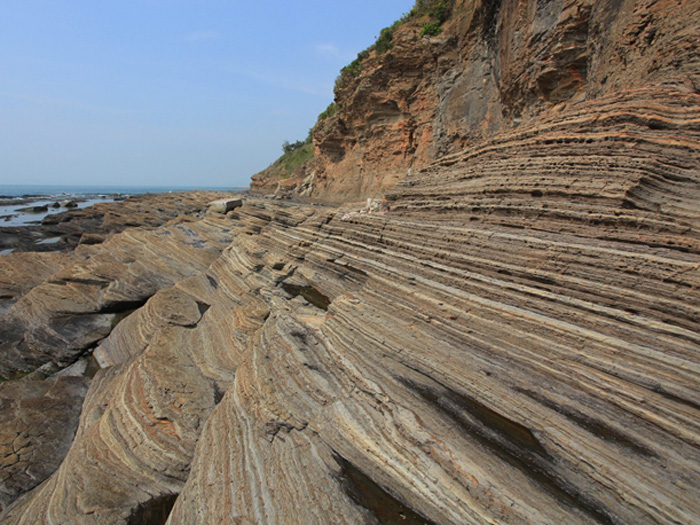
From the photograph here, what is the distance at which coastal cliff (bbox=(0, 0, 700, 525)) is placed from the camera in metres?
3.57

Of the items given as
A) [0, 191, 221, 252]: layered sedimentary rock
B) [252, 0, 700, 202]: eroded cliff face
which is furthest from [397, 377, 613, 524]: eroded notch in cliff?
[0, 191, 221, 252]: layered sedimentary rock

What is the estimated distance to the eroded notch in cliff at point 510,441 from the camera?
11.0ft

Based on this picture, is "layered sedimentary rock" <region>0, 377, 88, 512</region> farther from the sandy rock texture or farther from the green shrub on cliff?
the green shrub on cliff

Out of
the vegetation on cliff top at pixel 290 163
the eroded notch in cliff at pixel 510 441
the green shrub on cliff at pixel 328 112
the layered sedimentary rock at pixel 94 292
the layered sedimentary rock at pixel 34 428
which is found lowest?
the layered sedimentary rock at pixel 34 428

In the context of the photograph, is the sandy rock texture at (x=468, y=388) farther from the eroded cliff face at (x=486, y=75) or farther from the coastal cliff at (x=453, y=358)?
the eroded cliff face at (x=486, y=75)

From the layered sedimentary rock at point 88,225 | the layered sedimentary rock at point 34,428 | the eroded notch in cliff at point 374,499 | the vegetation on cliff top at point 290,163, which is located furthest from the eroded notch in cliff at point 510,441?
the vegetation on cliff top at point 290,163

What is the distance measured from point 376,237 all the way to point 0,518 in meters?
7.96

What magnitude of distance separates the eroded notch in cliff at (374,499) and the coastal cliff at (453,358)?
0.03 m

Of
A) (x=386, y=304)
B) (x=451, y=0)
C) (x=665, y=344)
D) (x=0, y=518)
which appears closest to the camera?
(x=665, y=344)

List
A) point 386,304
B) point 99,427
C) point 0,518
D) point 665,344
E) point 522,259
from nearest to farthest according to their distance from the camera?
point 665,344 < point 0,518 < point 522,259 < point 99,427 < point 386,304

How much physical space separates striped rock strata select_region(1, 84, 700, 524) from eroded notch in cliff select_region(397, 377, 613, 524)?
2cm

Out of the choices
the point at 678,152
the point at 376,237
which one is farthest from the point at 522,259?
the point at 376,237

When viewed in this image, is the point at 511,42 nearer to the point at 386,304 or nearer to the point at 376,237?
the point at 376,237

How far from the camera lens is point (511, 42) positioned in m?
11.8
